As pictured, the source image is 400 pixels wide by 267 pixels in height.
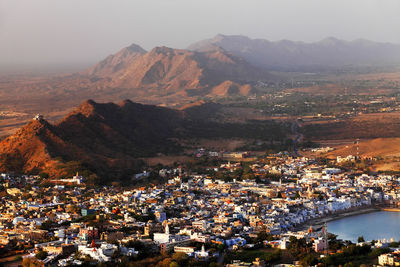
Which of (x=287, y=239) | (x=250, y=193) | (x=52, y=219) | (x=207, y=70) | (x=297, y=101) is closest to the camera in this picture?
(x=287, y=239)

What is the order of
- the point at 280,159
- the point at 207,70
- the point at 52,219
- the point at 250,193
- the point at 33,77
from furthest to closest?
the point at 33,77 → the point at 207,70 → the point at 280,159 → the point at 250,193 → the point at 52,219

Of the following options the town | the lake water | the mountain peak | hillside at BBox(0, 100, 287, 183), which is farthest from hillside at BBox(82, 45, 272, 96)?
the lake water

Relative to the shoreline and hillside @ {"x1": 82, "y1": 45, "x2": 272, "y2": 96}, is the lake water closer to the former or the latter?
the shoreline

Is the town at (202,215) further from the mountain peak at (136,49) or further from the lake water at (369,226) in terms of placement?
the mountain peak at (136,49)

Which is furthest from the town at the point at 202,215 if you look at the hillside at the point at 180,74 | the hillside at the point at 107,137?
the hillside at the point at 180,74

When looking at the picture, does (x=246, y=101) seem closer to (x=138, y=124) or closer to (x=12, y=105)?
(x=12, y=105)

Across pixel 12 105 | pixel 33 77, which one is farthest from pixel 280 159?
pixel 33 77

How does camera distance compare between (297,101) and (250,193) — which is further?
(297,101)
